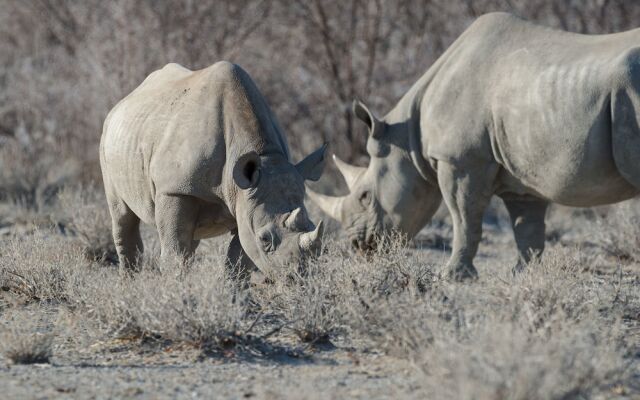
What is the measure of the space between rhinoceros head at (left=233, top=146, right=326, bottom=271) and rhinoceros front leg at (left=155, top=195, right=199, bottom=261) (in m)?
0.35

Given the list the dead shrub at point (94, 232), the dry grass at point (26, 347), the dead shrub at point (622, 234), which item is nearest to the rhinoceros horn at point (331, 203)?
the dead shrub at point (94, 232)

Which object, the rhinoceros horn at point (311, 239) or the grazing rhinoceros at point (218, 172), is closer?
the rhinoceros horn at point (311, 239)

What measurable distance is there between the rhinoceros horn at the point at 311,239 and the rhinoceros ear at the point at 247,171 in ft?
1.54

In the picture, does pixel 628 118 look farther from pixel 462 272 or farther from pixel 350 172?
pixel 350 172

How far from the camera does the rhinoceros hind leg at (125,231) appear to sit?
8.11 m

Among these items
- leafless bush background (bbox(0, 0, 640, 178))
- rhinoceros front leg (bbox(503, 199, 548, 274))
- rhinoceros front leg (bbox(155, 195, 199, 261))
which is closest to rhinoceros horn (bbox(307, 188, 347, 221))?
rhinoceros front leg (bbox(503, 199, 548, 274))

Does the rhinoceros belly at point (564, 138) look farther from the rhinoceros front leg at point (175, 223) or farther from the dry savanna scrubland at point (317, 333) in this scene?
the rhinoceros front leg at point (175, 223)

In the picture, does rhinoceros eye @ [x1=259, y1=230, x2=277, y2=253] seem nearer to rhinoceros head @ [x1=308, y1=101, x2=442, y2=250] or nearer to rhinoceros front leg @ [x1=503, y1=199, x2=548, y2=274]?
rhinoceros head @ [x1=308, y1=101, x2=442, y2=250]

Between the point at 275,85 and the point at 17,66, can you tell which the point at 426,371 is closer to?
the point at 275,85

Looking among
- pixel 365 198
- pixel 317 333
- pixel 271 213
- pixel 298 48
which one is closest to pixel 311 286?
pixel 317 333

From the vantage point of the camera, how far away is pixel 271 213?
6742 millimetres

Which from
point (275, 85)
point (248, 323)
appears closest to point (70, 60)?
point (275, 85)

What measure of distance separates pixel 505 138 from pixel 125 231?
275 centimetres

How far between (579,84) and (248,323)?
265cm
